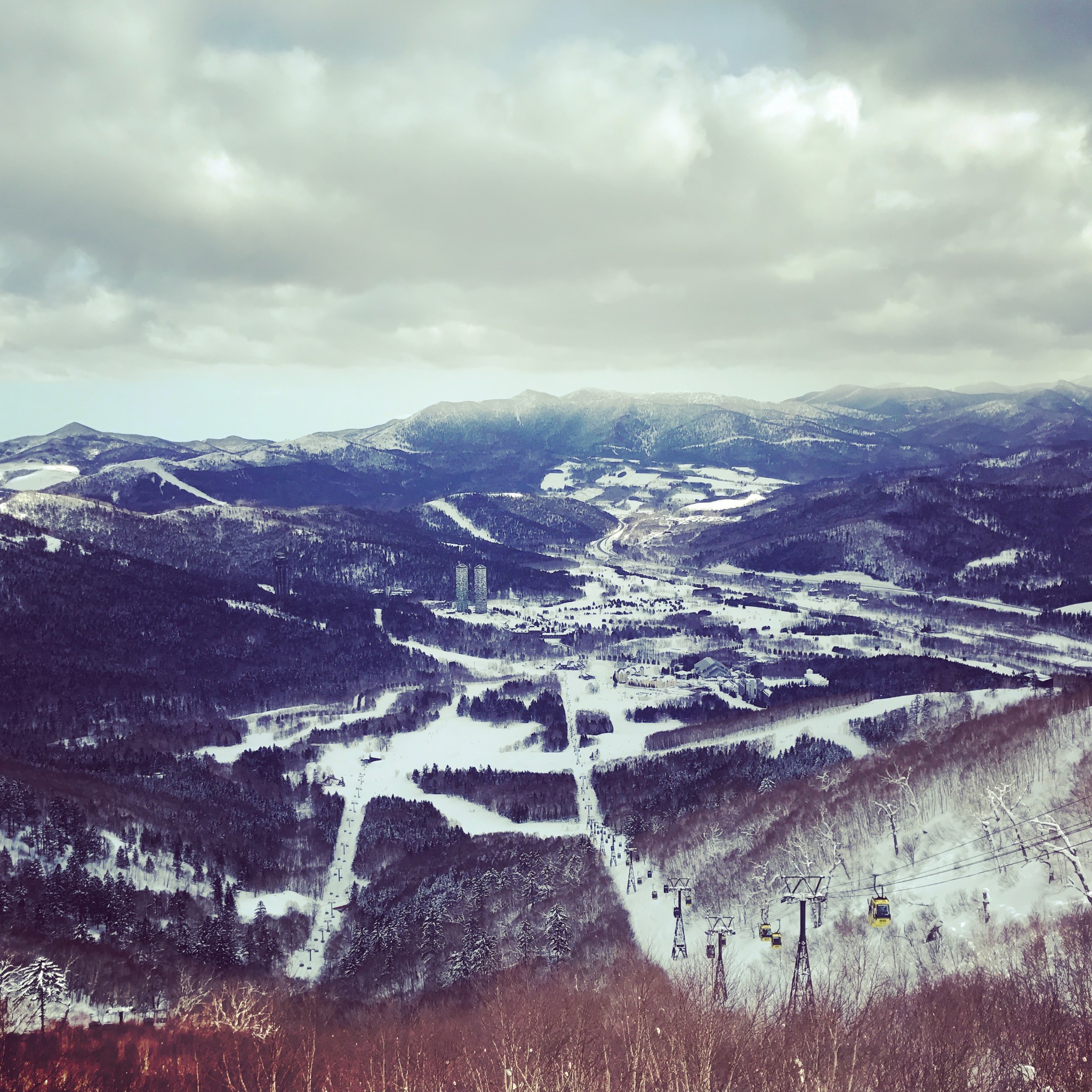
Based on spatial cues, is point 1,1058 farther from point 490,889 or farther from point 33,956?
point 490,889

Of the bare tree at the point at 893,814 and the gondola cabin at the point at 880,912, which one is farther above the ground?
the gondola cabin at the point at 880,912

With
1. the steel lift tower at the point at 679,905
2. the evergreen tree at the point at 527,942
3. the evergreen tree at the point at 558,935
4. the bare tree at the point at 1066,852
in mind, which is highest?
the bare tree at the point at 1066,852

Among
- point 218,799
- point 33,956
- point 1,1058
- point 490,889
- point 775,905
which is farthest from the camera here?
point 218,799

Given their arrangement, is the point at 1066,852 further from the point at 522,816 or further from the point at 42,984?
the point at 42,984

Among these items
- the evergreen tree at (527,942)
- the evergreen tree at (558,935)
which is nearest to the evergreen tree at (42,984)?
the evergreen tree at (527,942)

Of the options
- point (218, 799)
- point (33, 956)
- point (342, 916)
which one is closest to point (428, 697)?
point (218, 799)

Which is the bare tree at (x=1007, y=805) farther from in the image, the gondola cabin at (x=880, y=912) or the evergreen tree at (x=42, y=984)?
the evergreen tree at (x=42, y=984)
